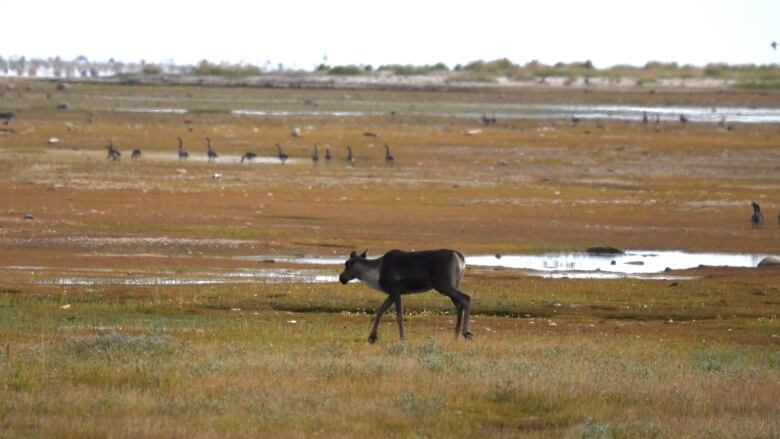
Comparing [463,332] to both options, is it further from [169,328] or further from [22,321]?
[22,321]

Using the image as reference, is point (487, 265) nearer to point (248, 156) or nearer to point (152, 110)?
point (248, 156)

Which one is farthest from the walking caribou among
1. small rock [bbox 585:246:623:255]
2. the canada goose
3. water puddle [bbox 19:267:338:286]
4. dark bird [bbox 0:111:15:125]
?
dark bird [bbox 0:111:15:125]

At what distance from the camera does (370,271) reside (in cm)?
1759

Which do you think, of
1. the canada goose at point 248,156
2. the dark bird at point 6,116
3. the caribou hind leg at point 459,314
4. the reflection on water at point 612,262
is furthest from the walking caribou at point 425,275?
the dark bird at point 6,116

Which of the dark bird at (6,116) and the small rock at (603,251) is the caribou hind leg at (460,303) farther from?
the dark bird at (6,116)

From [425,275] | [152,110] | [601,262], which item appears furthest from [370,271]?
[152,110]

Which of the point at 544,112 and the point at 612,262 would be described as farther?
the point at 544,112

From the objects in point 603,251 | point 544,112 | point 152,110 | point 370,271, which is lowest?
point 544,112

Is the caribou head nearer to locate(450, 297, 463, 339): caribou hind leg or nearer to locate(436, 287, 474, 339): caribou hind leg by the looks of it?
locate(436, 287, 474, 339): caribou hind leg

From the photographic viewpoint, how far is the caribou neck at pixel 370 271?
17500 millimetres

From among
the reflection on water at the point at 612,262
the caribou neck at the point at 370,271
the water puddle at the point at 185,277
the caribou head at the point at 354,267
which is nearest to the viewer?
the caribou neck at the point at 370,271

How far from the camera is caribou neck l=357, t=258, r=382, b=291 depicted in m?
17.5

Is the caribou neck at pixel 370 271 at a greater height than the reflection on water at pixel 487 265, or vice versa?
the caribou neck at pixel 370 271

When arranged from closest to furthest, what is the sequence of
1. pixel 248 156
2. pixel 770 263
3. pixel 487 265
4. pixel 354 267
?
pixel 354 267 < pixel 770 263 < pixel 487 265 < pixel 248 156
